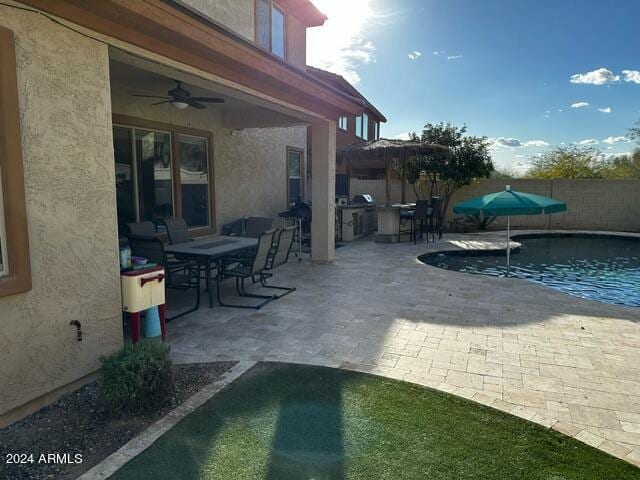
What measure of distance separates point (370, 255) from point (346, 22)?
558 cm

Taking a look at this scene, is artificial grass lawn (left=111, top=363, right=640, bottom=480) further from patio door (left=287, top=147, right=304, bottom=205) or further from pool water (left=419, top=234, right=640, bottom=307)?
patio door (left=287, top=147, right=304, bottom=205)

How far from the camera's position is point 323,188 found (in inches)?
365

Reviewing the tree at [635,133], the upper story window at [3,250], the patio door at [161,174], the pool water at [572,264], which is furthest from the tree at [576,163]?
→ the upper story window at [3,250]

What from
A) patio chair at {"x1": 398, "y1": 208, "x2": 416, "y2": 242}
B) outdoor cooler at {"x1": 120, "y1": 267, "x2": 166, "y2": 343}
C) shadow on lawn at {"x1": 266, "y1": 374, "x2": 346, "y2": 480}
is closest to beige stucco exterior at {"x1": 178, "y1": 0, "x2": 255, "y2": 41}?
outdoor cooler at {"x1": 120, "y1": 267, "x2": 166, "y2": 343}

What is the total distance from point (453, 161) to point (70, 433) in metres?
14.0

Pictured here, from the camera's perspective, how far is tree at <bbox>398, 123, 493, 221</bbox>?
1466 cm

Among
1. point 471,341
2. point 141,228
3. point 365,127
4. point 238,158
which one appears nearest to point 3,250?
point 141,228

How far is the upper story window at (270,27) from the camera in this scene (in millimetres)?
7949

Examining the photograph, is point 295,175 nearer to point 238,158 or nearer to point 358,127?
point 238,158

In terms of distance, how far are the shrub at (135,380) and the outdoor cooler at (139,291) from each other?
89 centimetres

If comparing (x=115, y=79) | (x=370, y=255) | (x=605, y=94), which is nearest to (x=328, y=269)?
(x=370, y=255)

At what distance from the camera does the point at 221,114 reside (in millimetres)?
9469

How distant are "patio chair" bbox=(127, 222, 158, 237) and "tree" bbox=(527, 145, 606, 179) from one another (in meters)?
21.9

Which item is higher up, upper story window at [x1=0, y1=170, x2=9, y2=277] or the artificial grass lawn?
upper story window at [x1=0, y1=170, x2=9, y2=277]
